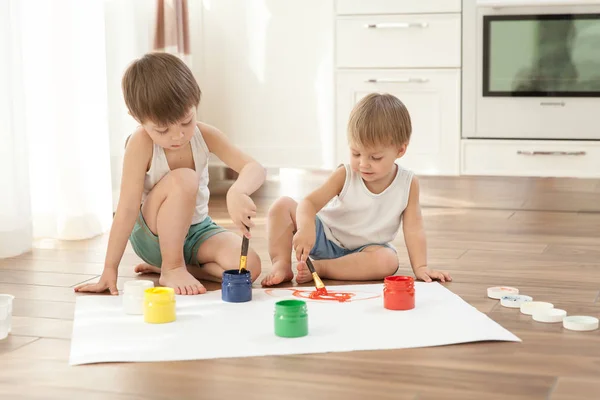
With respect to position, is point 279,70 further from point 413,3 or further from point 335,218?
point 335,218

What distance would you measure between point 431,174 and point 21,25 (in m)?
1.52

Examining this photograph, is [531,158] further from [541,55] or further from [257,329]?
[257,329]

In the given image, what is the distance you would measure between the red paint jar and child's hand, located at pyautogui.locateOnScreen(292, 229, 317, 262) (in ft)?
0.80

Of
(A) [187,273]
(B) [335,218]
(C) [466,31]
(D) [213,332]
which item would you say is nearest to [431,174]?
(C) [466,31]

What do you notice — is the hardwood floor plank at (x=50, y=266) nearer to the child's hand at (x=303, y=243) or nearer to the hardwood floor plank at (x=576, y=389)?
the child's hand at (x=303, y=243)

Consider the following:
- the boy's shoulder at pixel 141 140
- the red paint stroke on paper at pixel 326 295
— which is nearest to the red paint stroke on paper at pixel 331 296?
the red paint stroke on paper at pixel 326 295

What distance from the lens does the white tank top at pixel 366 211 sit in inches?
79.6

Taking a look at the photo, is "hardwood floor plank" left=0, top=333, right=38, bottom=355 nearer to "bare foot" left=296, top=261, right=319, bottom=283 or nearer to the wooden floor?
the wooden floor

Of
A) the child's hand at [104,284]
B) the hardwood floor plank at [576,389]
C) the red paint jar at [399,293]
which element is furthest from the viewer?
the child's hand at [104,284]

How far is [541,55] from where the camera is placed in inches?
121

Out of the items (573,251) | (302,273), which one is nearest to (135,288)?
(302,273)

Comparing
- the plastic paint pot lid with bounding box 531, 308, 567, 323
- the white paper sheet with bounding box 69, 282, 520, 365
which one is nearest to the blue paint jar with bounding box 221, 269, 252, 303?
the white paper sheet with bounding box 69, 282, 520, 365

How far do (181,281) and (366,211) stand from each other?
0.46 meters

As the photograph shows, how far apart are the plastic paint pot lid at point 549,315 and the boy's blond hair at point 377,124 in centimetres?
50
